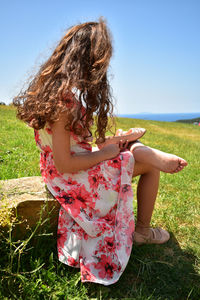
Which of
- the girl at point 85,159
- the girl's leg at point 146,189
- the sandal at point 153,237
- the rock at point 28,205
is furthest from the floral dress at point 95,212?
the sandal at point 153,237

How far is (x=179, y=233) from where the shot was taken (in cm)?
296

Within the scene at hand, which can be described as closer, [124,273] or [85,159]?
[85,159]

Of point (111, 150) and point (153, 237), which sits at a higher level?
point (111, 150)

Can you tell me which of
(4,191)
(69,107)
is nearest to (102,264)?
(4,191)

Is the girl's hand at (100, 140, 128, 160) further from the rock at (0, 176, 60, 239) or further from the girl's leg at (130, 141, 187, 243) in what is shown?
the rock at (0, 176, 60, 239)

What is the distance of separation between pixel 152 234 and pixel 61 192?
1.04 meters

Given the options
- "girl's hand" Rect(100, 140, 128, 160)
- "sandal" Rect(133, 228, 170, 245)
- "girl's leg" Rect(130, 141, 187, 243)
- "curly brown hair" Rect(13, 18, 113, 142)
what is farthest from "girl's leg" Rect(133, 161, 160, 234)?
"curly brown hair" Rect(13, 18, 113, 142)

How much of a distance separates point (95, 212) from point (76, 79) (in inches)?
39.5

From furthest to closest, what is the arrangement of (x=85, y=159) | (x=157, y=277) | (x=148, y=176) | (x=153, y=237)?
(x=153, y=237) → (x=148, y=176) → (x=157, y=277) → (x=85, y=159)

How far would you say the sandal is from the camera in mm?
2594

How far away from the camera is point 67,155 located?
2.02 metres

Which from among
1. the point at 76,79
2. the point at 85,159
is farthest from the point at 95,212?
the point at 76,79

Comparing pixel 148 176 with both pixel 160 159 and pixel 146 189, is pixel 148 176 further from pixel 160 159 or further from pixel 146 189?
pixel 160 159

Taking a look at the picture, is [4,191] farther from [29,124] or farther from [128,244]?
[128,244]
